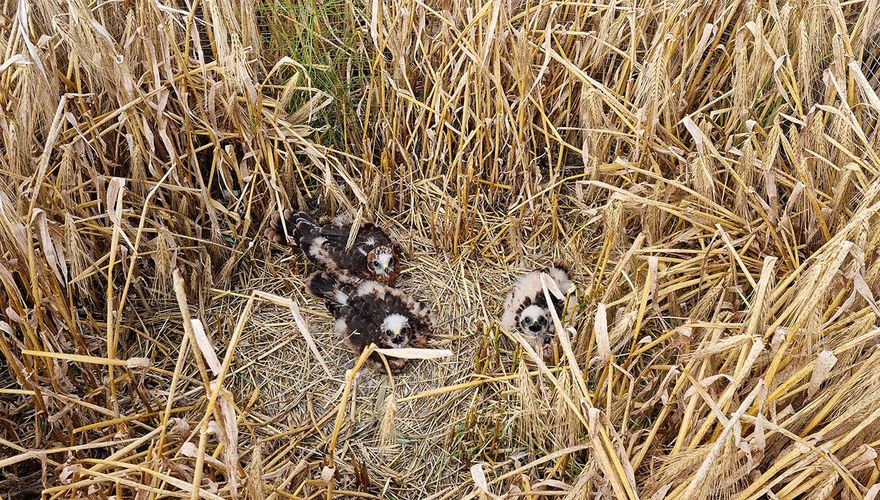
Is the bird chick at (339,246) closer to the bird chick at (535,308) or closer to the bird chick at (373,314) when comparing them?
the bird chick at (373,314)

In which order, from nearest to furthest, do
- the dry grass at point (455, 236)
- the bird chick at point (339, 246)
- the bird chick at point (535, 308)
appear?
the dry grass at point (455, 236)
the bird chick at point (535, 308)
the bird chick at point (339, 246)

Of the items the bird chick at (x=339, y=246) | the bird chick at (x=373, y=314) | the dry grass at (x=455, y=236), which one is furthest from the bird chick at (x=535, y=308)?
the bird chick at (x=339, y=246)

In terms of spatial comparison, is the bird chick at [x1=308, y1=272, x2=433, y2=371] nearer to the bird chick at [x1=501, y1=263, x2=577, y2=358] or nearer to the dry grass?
the dry grass

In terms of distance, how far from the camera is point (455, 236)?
220 cm

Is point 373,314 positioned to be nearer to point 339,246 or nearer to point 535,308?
point 339,246

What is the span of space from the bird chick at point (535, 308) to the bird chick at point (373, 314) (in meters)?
0.24

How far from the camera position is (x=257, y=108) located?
2.02 meters

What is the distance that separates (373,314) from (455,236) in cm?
38

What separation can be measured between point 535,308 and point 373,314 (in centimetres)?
46

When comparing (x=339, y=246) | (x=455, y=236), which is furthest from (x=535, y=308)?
(x=339, y=246)

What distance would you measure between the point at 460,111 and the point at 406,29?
1.15 ft

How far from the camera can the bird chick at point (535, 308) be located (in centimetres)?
199

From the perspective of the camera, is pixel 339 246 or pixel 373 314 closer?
pixel 373 314

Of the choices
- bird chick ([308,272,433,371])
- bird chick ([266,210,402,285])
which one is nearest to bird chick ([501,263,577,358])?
bird chick ([308,272,433,371])
